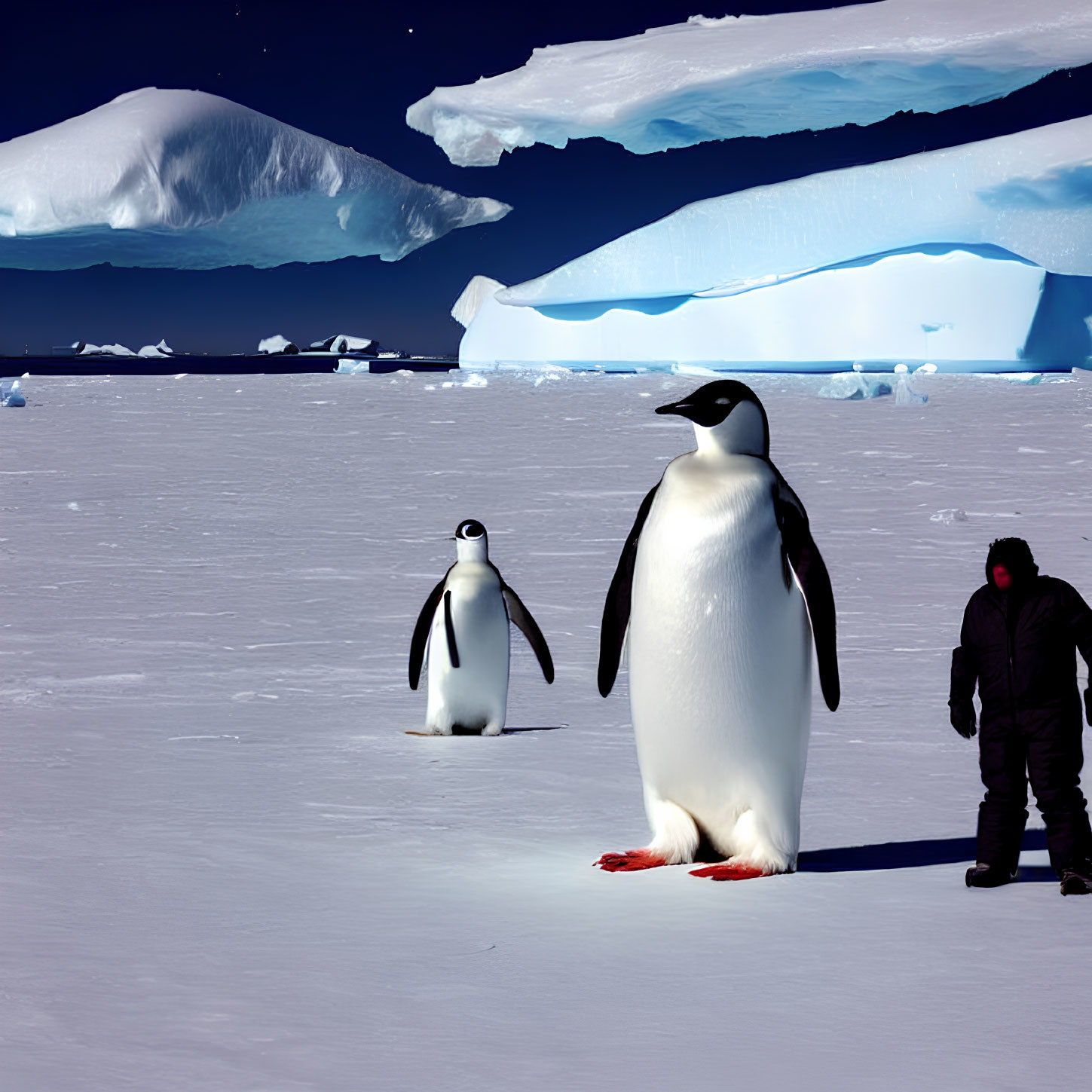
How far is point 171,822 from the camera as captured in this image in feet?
8.28

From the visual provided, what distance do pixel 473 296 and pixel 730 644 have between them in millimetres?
35505

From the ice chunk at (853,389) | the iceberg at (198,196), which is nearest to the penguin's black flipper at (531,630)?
the ice chunk at (853,389)

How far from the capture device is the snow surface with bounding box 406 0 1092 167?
24.5m

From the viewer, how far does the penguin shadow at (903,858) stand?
2287mm

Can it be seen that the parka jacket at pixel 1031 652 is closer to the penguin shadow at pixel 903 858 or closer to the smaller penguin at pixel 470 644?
the penguin shadow at pixel 903 858

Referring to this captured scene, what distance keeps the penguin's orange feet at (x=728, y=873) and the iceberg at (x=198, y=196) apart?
109 feet

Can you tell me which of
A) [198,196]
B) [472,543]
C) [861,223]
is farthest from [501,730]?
[198,196]

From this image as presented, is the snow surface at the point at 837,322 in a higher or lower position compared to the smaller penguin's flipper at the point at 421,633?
higher

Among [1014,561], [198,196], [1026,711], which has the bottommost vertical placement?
[1026,711]

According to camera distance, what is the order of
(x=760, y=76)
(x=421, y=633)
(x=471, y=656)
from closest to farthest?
(x=471, y=656) < (x=421, y=633) < (x=760, y=76)

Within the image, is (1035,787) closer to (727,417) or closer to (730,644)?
(730,644)

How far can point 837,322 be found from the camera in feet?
85.3

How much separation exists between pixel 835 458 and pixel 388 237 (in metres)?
28.5

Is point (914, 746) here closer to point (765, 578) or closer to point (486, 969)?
point (765, 578)
